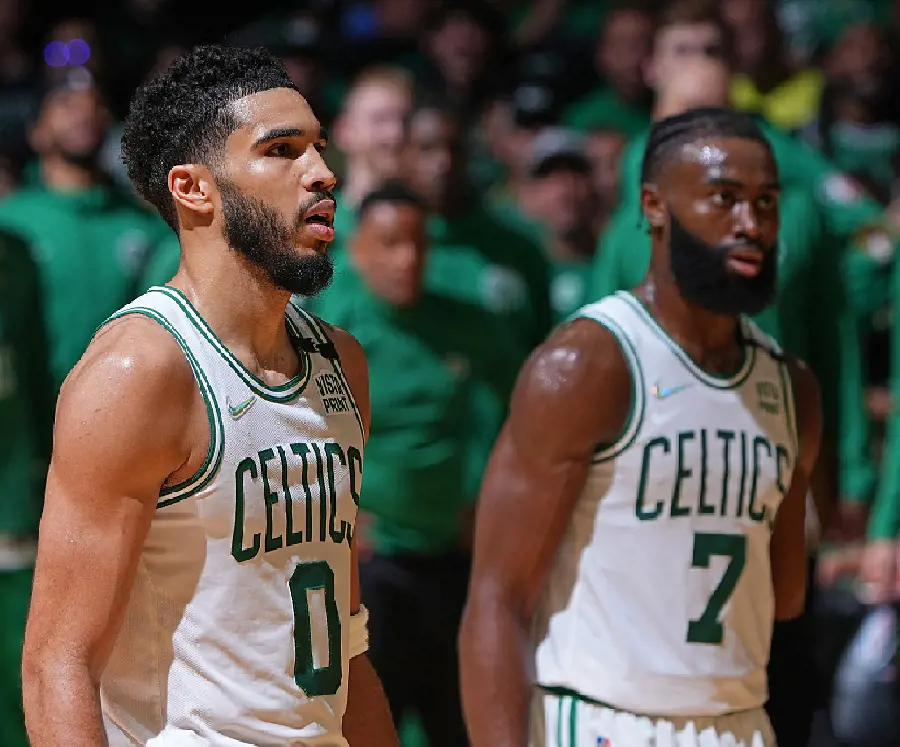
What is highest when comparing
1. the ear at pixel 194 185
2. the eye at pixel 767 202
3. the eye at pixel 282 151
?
the eye at pixel 767 202

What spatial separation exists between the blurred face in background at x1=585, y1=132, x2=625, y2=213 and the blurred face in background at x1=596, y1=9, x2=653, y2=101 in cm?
64

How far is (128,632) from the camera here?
2980mm

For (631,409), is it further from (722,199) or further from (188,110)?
(188,110)

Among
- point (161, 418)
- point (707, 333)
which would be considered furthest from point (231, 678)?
point (707, 333)

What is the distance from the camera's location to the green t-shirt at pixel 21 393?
243 inches

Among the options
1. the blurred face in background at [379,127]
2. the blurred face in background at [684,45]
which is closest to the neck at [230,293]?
the blurred face in background at [684,45]

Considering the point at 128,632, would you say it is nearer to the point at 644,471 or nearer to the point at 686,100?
the point at 644,471

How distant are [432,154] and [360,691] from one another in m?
3.59

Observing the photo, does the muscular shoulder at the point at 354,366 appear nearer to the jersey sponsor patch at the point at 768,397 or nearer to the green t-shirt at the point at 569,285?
the jersey sponsor patch at the point at 768,397

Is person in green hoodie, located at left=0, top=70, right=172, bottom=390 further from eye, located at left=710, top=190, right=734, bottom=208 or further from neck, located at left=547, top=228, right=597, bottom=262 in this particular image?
eye, located at left=710, top=190, right=734, bottom=208

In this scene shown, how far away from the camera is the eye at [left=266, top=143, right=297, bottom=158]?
3.05 meters

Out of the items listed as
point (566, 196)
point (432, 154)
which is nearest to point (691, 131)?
point (432, 154)

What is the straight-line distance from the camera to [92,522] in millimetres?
2814

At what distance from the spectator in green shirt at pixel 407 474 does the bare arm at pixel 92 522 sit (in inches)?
123
